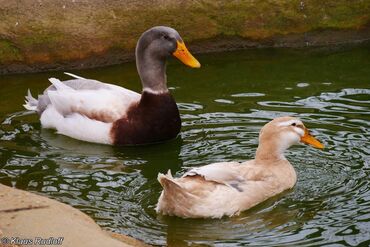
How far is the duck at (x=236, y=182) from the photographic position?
6.32 meters

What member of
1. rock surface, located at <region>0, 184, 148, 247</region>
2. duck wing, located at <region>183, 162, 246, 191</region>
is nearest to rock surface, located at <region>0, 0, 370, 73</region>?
duck wing, located at <region>183, 162, 246, 191</region>

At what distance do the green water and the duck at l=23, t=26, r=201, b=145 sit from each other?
4.9 inches

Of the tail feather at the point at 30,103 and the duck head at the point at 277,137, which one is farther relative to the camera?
the tail feather at the point at 30,103

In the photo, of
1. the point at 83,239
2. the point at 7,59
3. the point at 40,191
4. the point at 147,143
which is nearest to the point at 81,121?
the point at 147,143

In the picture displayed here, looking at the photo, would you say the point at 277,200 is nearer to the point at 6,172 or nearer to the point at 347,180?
the point at 347,180

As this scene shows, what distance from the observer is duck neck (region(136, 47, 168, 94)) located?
8.62 meters

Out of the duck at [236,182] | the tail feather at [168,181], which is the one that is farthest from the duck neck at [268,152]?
the tail feather at [168,181]

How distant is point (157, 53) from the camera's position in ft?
28.3

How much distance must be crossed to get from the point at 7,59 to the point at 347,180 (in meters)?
4.97

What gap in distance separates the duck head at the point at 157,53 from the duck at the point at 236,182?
73.7 inches

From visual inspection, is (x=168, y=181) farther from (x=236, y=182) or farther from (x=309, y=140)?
(x=309, y=140)

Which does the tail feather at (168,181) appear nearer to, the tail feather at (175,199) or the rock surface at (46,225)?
the tail feather at (175,199)

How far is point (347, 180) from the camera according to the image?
7.03 metres

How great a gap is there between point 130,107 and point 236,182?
Answer: 218 centimetres
